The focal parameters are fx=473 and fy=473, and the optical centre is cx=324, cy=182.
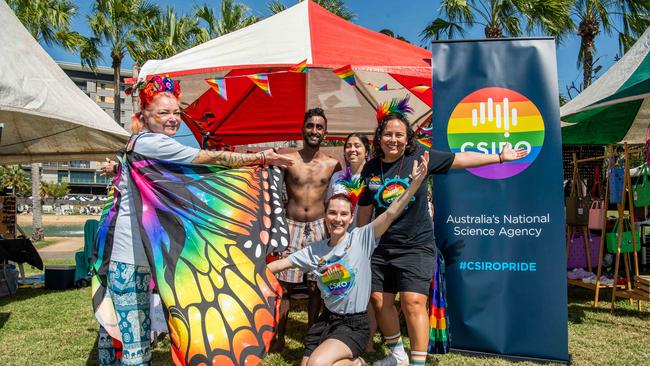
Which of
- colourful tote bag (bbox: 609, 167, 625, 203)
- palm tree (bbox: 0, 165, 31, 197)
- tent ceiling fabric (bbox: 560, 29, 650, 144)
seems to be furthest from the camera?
palm tree (bbox: 0, 165, 31, 197)

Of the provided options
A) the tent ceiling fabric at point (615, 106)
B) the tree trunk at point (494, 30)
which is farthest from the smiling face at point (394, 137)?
the tree trunk at point (494, 30)

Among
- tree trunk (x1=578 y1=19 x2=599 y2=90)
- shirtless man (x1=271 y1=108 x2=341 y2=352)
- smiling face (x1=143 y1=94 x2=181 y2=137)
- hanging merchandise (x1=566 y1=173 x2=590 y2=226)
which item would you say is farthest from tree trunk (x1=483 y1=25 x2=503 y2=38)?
smiling face (x1=143 y1=94 x2=181 y2=137)

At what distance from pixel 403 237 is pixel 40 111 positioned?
434 cm

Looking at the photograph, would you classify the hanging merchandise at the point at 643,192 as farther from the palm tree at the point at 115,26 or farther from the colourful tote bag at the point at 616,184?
the palm tree at the point at 115,26

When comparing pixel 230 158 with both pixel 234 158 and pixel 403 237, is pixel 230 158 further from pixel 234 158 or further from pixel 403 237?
pixel 403 237

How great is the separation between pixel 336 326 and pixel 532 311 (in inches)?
65.8

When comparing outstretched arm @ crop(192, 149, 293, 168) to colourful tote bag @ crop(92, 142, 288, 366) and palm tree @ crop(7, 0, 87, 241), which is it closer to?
colourful tote bag @ crop(92, 142, 288, 366)

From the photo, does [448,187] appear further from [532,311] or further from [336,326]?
[336,326]

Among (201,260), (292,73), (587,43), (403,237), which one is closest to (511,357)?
(403,237)

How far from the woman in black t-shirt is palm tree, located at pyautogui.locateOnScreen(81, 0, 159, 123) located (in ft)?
51.2

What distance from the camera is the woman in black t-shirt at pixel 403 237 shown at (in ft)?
10.5

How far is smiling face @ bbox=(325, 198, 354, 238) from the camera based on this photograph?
122 inches

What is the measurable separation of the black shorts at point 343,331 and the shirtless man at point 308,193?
41.1 inches

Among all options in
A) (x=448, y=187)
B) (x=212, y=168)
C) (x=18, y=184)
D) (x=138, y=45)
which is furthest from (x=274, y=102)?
(x=18, y=184)
